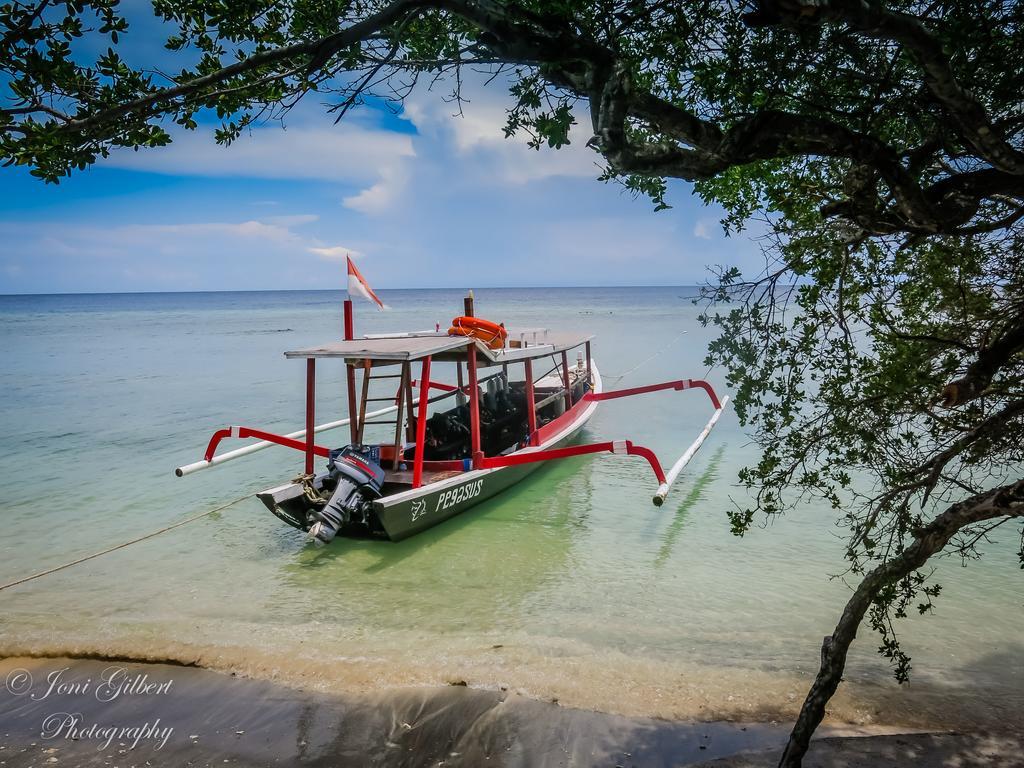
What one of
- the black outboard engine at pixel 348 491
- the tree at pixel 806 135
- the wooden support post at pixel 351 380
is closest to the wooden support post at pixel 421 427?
the black outboard engine at pixel 348 491

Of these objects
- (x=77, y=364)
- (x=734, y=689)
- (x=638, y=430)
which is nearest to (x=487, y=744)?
(x=734, y=689)

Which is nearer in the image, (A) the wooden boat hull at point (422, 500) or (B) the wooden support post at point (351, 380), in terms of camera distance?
(A) the wooden boat hull at point (422, 500)

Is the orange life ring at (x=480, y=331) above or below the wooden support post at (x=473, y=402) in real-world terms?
above

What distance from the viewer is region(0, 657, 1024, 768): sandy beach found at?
13.5ft

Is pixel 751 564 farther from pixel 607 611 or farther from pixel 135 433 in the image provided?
pixel 135 433

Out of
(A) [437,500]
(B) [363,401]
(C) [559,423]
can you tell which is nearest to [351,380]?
(B) [363,401]

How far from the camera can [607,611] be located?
6586 mm

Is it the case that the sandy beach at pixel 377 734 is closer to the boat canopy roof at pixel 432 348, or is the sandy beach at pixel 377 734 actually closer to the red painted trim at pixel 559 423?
the boat canopy roof at pixel 432 348

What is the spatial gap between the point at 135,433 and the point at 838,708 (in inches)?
594

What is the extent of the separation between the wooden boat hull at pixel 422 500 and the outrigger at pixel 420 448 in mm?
15

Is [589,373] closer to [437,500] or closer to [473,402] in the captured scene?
[473,402]

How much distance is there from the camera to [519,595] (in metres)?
6.93

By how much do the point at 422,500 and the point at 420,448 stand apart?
596 mm

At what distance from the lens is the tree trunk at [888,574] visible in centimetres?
298
